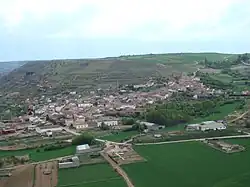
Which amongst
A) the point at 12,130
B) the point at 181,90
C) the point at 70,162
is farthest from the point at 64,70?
the point at 70,162

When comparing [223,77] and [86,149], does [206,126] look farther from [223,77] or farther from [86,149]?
[223,77]

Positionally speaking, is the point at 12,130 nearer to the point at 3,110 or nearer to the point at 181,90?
the point at 3,110

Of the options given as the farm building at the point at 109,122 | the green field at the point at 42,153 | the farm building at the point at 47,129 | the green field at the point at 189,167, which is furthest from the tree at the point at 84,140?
the farm building at the point at 109,122

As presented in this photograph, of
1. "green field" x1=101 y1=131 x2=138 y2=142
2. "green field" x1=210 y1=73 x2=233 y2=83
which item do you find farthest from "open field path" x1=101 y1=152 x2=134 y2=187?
"green field" x1=210 y1=73 x2=233 y2=83

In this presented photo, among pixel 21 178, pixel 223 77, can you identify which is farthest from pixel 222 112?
pixel 223 77

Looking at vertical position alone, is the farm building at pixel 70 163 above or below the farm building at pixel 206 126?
below

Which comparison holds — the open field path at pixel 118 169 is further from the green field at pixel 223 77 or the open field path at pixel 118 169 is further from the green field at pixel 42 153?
the green field at pixel 223 77
